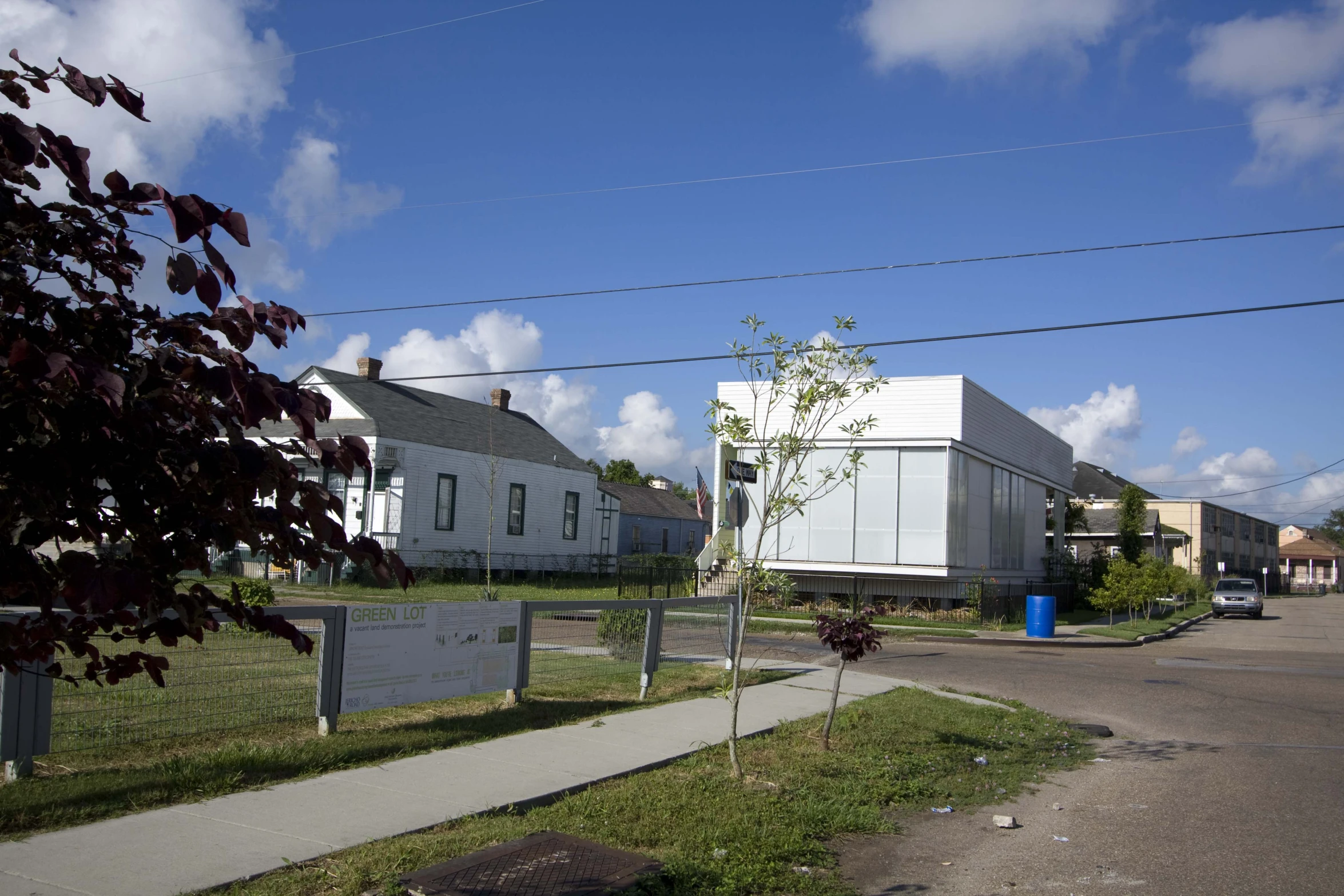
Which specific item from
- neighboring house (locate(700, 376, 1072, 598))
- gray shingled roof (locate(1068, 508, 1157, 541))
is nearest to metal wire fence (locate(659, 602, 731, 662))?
neighboring house (locate(700, 376, 1072, 598))

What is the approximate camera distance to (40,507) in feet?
7.66

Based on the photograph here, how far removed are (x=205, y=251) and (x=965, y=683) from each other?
50.1ft

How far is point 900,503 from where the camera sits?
1179 inches

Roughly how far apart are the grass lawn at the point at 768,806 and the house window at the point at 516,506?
2864 centimetres

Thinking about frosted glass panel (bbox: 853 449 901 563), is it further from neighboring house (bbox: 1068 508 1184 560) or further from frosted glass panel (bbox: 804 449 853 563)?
neighboring house (bbox: 1068 508 1184 560)

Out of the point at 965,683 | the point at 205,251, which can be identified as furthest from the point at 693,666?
the point at 205,251

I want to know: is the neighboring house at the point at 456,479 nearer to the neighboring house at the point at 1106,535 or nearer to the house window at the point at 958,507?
the house window at the point at 958,507

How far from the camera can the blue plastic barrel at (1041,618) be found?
2567cm

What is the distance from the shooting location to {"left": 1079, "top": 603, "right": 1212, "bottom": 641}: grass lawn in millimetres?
26844

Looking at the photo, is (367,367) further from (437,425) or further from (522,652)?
(522,652)

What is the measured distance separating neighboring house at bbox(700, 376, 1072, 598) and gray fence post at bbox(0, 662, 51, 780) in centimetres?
2237

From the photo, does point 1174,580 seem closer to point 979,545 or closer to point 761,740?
point 979,545

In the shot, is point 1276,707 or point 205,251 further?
point 1276,707

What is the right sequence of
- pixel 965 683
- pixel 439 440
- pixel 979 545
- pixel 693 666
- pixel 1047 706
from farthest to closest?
pixel 439 440 → pixel 979 545 → pixel 965 683 → pixel 693 666 → pixel 1047 706
